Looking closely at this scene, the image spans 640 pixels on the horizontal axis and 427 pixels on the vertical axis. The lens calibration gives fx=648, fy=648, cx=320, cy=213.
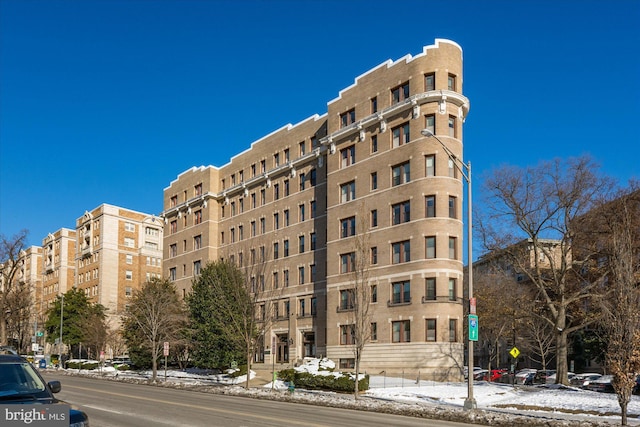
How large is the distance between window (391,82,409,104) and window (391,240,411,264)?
11336 millimetres

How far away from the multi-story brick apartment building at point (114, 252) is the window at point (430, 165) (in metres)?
73.0

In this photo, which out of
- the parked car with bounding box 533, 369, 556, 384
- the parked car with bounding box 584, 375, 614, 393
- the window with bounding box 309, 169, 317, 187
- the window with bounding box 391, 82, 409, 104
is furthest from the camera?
the window with bounding box 309, 169, 317, 187

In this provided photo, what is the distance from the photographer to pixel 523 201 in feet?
141

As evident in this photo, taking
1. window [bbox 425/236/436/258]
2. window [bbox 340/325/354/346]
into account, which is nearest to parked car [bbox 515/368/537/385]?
window [bbox 340/325/354/346]

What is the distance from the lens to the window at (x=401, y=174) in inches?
1956

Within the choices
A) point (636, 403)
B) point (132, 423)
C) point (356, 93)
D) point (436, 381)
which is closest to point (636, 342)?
point (636, 403)

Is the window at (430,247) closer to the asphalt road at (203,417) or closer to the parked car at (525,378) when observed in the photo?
the parked car at (525,378)

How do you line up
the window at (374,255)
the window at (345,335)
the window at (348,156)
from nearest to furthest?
the window at (374,255), the window at (345,335), the window at (348,156)

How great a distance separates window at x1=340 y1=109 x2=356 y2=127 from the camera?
184ft

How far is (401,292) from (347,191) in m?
11.0

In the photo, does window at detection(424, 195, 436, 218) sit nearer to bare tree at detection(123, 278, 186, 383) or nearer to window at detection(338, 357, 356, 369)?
window at detection(338, 357, 356, 369)

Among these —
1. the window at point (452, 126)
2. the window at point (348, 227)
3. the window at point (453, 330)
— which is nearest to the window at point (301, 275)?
the window at point (348, 227)
